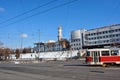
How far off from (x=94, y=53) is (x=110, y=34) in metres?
107

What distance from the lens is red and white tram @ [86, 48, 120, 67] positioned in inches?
1396

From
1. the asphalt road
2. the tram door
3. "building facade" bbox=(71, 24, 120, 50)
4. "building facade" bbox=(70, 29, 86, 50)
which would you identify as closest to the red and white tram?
the tram door

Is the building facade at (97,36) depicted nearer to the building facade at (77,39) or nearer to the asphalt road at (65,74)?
the building facade at (77,39)

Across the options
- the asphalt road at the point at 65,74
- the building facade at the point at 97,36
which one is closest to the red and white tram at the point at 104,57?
the asphalt road at the point at 65,74

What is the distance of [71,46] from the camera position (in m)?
172

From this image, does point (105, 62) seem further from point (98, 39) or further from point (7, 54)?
point (98, 39)

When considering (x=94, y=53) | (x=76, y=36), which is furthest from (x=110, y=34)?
(x=94, y=53)

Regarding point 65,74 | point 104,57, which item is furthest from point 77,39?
point 65,74

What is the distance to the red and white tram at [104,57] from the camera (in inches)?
1396

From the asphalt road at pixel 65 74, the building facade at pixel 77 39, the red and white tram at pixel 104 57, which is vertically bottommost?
the asphalt road at pixel 65 74

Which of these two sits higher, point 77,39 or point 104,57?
point 77,39

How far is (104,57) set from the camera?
36.2 meters

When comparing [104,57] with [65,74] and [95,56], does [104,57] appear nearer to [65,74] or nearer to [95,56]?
[95,56]

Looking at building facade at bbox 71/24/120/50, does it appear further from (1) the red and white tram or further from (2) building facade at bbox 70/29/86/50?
(1) the red and white tram
